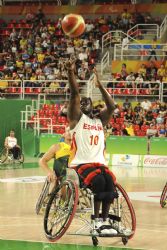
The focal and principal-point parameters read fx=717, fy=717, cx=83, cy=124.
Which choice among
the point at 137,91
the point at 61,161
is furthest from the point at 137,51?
the point at 61,161

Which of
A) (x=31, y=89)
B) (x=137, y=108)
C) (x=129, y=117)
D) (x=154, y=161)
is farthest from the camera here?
(x=31, y=89)

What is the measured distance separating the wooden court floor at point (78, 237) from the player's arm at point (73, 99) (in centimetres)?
180

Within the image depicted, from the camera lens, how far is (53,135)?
99.3ft

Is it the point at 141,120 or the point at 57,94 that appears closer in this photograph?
the point at 141,120

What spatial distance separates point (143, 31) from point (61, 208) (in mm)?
29929

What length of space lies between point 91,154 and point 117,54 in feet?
91.9

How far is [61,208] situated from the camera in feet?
32.1

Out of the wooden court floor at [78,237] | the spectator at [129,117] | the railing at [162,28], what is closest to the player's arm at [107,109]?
the wooden court floor at [78,237]

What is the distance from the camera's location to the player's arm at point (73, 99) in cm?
948

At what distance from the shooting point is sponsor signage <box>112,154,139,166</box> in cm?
2759

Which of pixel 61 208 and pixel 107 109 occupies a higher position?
pixel 107 109

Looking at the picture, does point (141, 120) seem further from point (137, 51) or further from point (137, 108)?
point (137, 51)

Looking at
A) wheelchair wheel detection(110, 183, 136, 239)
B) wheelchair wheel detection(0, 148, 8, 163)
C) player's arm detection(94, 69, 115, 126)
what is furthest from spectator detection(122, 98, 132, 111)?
wheelchair wheel detection(110, 183, 136, 239)

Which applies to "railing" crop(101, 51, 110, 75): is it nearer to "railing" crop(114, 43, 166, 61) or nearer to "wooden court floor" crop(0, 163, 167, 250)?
"railing" crop(114, 43, 166, 61)
